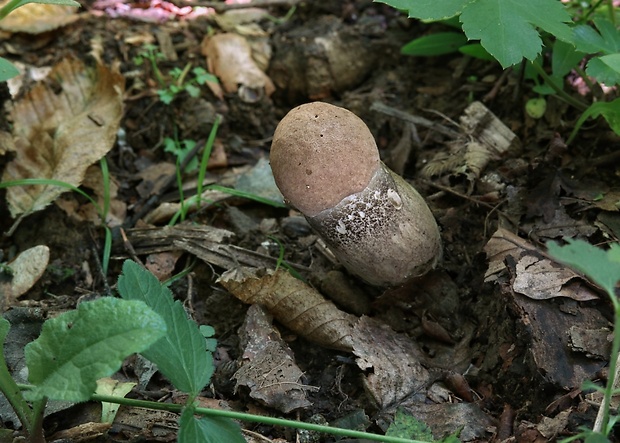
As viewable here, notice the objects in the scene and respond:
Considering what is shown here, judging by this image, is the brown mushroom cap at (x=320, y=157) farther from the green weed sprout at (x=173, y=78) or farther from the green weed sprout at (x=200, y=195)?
the green weed sprout at (x=173, y=78)

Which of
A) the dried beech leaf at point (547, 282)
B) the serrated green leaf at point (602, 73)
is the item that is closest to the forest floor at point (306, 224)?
the dried beech leaf at point (547, 282)

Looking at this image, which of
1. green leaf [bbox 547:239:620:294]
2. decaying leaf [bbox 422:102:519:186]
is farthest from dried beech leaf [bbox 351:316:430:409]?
green leaf [bbox 547:239:620:294]

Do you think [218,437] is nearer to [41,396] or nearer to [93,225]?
[41,396]

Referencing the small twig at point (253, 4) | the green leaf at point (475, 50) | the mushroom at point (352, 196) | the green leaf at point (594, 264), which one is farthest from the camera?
the small twig at point (253, 4)

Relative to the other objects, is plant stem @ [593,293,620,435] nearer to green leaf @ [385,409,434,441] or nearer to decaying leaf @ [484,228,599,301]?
decaying leaf @ [484,228,599,301]

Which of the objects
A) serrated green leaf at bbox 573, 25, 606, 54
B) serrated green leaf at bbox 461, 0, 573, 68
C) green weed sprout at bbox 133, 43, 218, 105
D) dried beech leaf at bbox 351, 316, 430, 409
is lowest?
dried beech leaf at bbox 351, 316, 430, 409

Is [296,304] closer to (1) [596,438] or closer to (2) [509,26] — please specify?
(1) [596,438]
